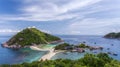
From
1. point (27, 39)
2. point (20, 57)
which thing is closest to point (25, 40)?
point (27, 39)

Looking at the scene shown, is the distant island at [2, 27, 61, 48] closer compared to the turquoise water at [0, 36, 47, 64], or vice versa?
the turquoise water at [0, 36, 47, 64]

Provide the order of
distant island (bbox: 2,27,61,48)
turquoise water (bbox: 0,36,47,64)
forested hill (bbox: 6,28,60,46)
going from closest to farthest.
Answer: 1. turquoise water (bbox: 0,36,47,64)
2. distant island (bbox: 2,27,61,48)
3. forested hill (bbox: 6,28,60,46)

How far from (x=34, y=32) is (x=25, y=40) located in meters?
17.3

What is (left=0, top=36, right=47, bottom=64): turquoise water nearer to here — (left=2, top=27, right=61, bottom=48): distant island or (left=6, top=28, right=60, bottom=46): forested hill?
(left=2, top=27, right=61, bottom=48): distant island

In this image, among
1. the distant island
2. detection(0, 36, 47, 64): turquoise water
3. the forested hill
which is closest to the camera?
detection(0, 36, 47, 64): turquoise water

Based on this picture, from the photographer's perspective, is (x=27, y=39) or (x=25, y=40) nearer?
(x=25, y=40)

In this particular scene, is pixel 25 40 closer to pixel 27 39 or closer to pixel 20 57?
pixel 27 39

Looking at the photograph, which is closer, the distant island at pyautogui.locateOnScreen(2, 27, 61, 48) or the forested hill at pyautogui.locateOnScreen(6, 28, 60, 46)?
the distant island at pyautogui.locateOnScreen(2, 27, 61, 48)

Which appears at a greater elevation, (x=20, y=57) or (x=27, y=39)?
(x=27, y=39)

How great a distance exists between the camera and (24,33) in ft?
486

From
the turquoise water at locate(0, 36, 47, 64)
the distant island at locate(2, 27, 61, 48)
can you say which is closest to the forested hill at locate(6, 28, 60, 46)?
the distant island at locate(2, 27, 61, 48)

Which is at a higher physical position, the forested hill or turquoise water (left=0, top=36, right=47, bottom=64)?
the forested hill

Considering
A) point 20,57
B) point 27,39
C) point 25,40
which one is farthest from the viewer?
point 27,39

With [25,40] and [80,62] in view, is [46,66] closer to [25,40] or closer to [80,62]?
[80,62]
